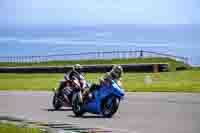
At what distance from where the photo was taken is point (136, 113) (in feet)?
65.9

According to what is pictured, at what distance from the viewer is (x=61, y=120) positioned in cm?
1816

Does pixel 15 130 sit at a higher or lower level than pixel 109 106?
lower

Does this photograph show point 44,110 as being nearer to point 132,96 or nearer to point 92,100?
point 92,100

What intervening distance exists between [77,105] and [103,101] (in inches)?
47.3

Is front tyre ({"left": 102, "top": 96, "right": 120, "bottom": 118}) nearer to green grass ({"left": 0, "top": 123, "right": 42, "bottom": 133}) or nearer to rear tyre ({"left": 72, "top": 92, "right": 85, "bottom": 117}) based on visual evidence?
rear tyre ({"left": 72, "top": 92, "right": 85, "bottom": 117})

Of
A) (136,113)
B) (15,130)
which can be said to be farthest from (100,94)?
(15,130)

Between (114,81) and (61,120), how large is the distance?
5.72 ft

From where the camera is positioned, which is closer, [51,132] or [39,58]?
[51,132]

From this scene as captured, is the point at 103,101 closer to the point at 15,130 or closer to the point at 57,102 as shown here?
the point at 57,102

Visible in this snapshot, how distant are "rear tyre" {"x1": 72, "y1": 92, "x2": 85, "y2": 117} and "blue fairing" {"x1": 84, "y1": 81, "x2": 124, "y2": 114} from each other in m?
0.25

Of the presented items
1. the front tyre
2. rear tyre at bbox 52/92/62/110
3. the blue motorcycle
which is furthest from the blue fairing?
rear tyre at bbox 52/92/62/110

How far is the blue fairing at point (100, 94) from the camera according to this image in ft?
59.0

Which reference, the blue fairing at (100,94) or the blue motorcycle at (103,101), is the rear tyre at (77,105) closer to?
the blue motorcycle at (103,101)

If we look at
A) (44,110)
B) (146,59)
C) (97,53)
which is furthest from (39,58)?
(44,110)
